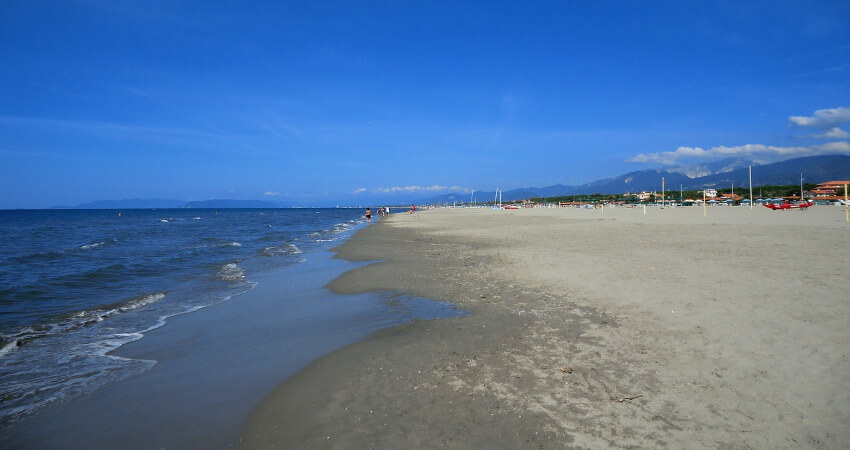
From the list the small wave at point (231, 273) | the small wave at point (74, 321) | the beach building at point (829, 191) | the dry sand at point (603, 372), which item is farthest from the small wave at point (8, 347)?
the beach building at point (829, 191)

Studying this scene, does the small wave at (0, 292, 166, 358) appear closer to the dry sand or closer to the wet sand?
the wet sand

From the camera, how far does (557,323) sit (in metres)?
6.54

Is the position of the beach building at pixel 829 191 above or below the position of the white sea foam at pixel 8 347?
above

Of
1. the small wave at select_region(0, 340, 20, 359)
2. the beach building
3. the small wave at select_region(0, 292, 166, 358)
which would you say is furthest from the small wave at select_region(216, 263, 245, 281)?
the beach building

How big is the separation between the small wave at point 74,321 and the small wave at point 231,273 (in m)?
2.38

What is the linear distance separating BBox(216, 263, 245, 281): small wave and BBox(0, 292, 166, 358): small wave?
2377 mm

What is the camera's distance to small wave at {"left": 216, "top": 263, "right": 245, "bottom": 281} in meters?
13.0

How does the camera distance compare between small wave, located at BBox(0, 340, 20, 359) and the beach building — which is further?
the beach building

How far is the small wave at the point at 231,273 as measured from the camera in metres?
13.0

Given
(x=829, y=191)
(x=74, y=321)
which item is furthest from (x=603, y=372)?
(x=829, y=191)

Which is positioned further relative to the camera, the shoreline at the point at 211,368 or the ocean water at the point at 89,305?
the ocean water at the point at 89,305

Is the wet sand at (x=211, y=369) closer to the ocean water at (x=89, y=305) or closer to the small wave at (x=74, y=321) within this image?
the ocean water at (x=89, y=305)

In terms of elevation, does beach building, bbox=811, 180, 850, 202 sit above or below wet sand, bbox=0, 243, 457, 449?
above

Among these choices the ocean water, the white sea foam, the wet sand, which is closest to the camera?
the wet sand
